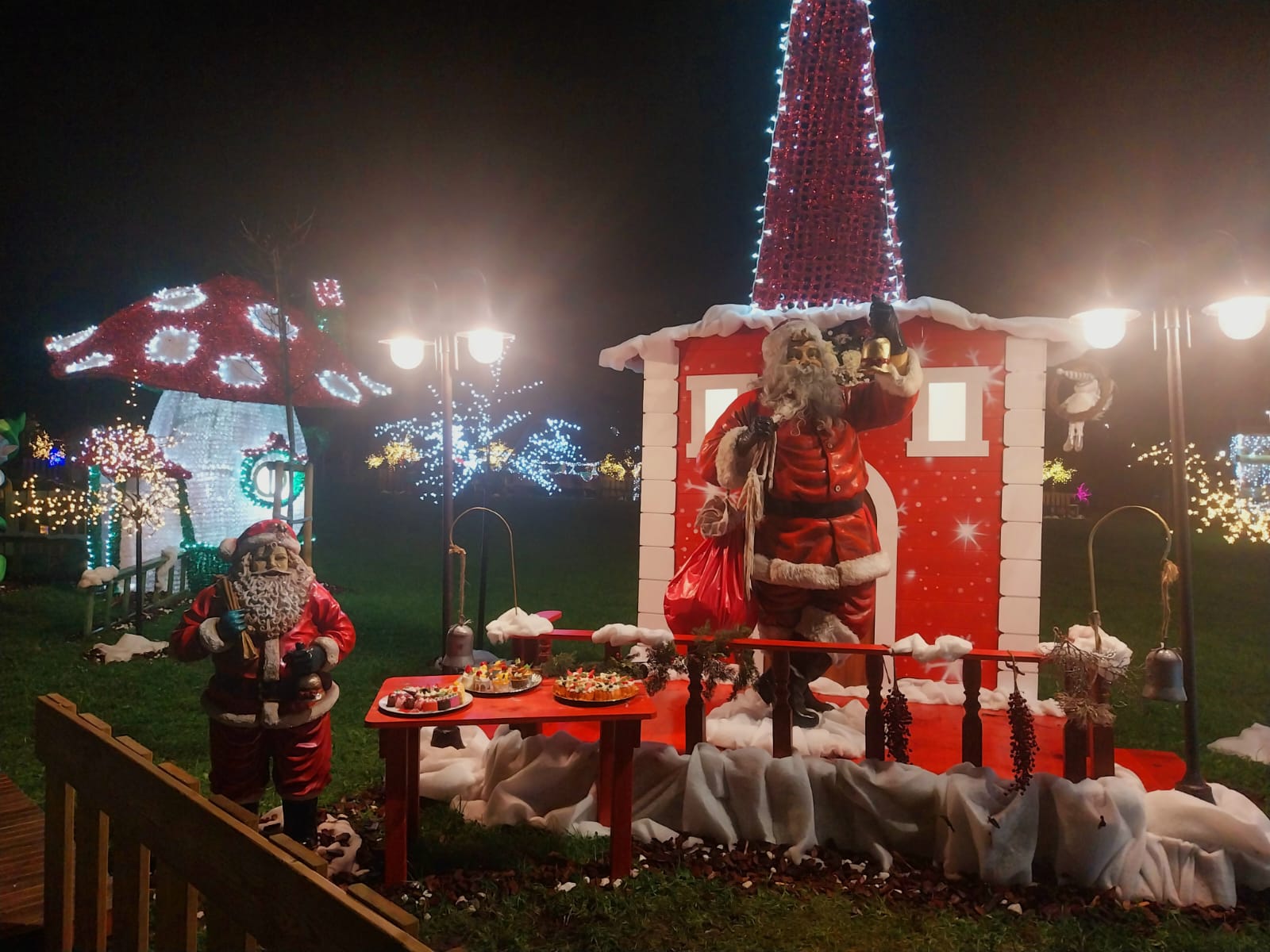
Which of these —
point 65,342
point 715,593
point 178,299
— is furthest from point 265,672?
point 65,342

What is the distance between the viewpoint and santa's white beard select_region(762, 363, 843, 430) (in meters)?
4.93

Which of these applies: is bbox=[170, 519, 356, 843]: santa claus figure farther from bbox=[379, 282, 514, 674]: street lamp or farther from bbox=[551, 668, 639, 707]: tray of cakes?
bbox=[379, 282, 514, 674]: street lamp

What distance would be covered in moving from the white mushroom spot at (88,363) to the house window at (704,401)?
768 centimetres

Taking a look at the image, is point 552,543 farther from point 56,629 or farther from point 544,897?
point 544,897

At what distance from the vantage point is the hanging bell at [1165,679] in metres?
4.10

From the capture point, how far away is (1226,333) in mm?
4387

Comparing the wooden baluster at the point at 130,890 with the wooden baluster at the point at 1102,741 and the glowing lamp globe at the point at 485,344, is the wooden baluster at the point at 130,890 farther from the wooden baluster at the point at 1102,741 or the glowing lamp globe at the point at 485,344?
the glowing lamp globe at the point at 485,344

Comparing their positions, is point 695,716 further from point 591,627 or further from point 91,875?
point 591,627

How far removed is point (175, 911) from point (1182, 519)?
4863 mm

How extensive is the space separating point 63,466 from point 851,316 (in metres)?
17.1

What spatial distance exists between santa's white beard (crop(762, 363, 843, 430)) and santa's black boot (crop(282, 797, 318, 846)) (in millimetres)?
3302

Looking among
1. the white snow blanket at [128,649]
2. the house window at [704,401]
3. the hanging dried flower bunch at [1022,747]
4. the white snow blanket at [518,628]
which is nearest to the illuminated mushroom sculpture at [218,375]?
the white snow blanket at [128,649]

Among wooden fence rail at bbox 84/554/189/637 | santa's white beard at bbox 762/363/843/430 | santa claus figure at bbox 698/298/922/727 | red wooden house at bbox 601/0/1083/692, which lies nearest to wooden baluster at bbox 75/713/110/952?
santa claus figure at bbox 698/298/922/727

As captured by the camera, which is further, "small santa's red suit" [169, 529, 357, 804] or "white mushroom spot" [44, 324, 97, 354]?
"white mushroom spot" [44, 324, 97, 354]
